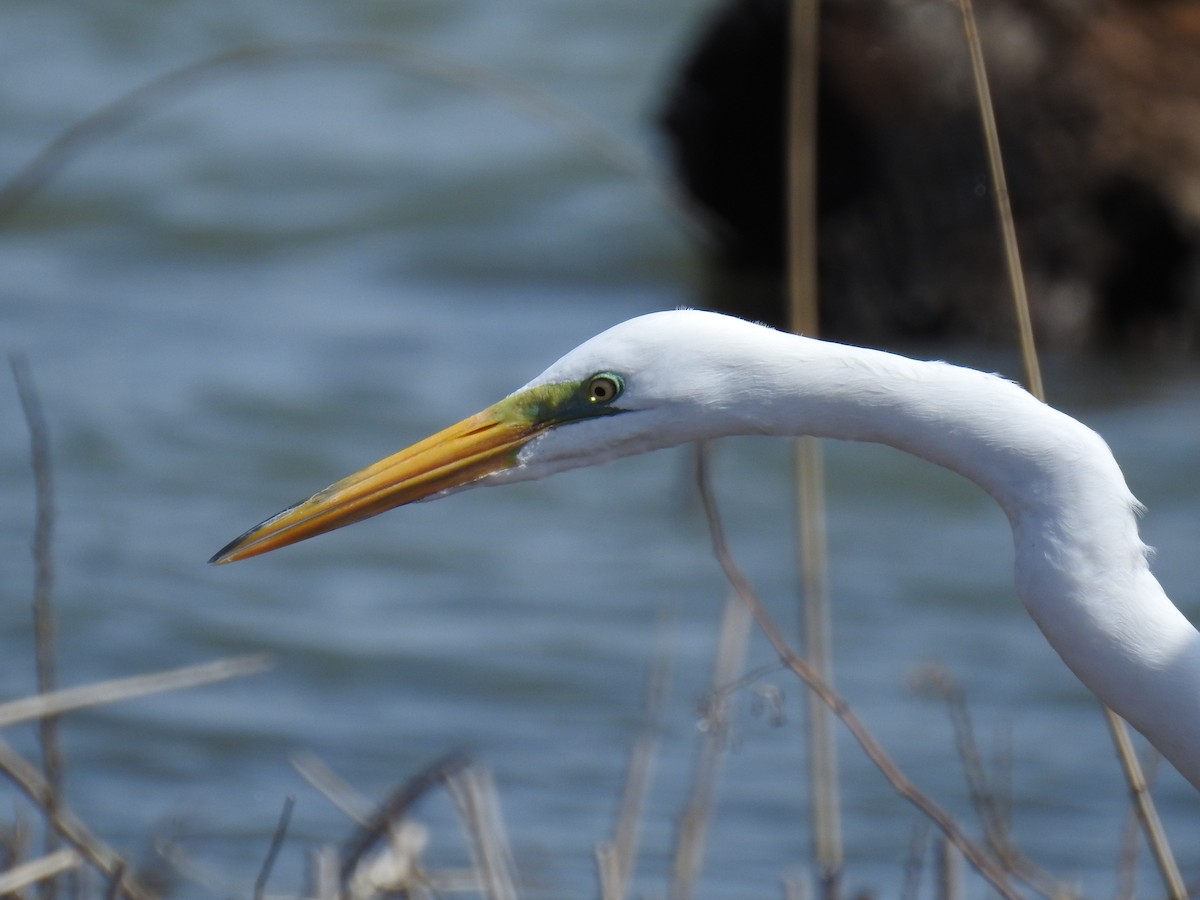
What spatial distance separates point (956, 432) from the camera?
6.54ft

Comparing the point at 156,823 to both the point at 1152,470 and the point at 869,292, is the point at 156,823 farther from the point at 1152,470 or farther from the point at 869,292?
the point at 869,292

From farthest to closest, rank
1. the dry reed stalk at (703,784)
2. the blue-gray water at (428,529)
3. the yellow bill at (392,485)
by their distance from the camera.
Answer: the blue-gray water at (428,529) → the dry reed stalk at (703,784) → the yellow bill at (392,485)

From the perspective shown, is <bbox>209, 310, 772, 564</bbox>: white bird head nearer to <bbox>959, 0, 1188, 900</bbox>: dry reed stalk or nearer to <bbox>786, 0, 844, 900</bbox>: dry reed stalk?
<bbox>959, 0, 1188, 900</bbox>: dry reed stalk

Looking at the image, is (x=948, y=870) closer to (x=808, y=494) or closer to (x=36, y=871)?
(x=808, y=494)

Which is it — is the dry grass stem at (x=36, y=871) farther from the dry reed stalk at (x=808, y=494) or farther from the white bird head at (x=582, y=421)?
the dry reed stalk at (x=808, y=494)

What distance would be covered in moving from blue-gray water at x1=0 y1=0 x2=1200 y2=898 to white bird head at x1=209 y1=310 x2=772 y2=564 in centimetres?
89

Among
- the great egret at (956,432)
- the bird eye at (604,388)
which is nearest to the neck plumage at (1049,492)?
the great egret at (956,432)

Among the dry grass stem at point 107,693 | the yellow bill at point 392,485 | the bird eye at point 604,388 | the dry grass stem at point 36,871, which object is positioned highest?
the bird eye at point 604,388

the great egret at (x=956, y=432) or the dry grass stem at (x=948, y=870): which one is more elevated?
the great egret at (x=956, y=432)

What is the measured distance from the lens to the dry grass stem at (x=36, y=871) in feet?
8.45

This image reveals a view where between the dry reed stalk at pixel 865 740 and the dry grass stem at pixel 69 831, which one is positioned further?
the dry grass stem at pixel 69 831

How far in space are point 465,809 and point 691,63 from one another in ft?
23.6

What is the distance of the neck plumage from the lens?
1971mm

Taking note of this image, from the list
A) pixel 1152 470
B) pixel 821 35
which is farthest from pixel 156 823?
pixel 821 35
